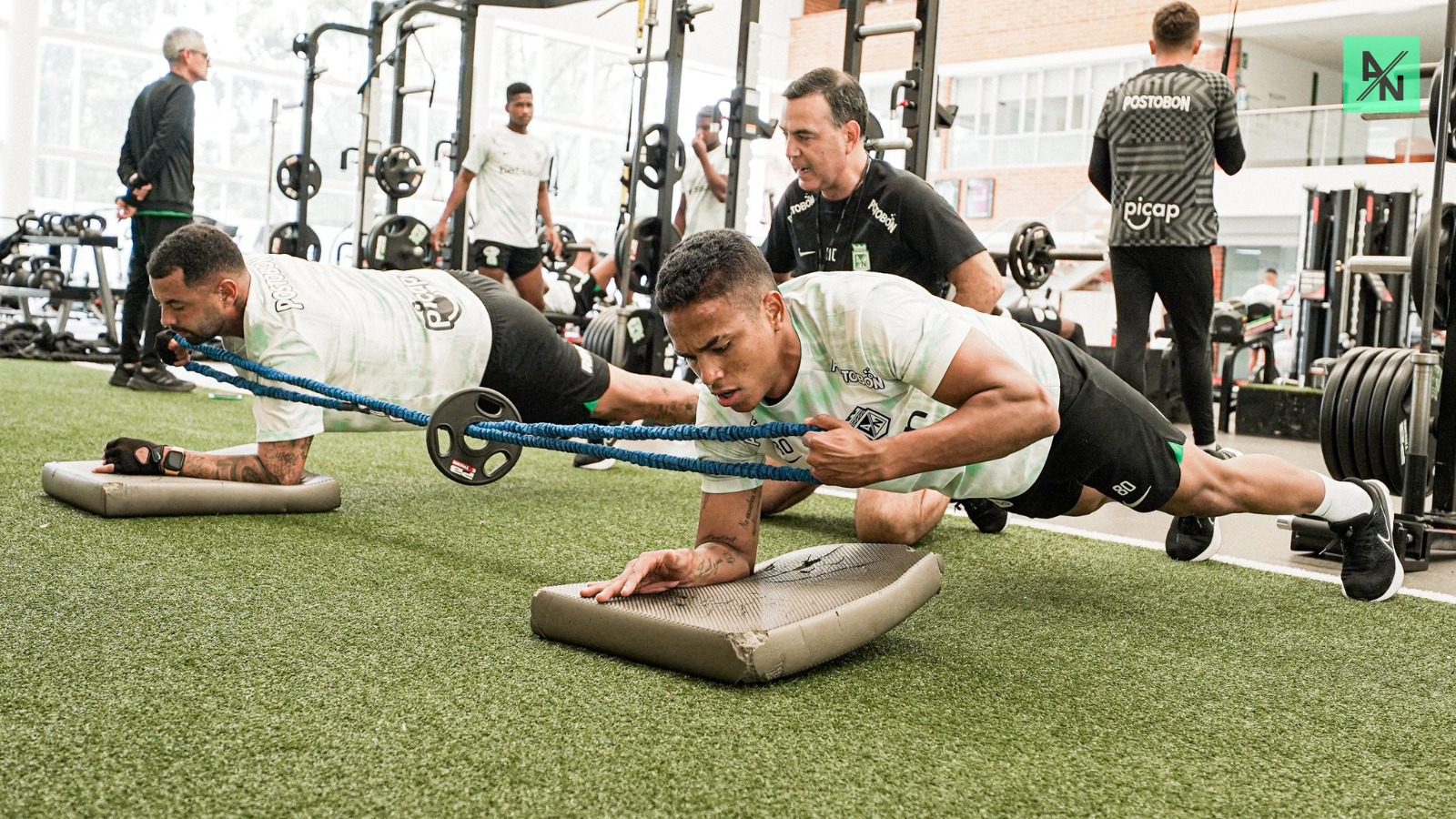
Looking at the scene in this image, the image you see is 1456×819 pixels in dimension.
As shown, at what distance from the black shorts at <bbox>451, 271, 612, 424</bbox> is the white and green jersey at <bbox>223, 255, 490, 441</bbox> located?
37mm

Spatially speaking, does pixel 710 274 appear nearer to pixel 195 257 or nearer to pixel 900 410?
pixel 900 410

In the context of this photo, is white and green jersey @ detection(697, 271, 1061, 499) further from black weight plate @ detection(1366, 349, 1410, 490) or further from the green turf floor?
black weight plate @ detection(1366, 349, 1410, 490)

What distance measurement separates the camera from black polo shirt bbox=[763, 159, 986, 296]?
2.83 m

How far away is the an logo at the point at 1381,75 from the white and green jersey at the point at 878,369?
1318 millimetres

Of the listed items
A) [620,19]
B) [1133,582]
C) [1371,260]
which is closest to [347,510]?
[1133,582]

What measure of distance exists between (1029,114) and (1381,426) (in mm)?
14005

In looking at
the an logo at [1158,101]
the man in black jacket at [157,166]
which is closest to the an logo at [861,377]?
the an logo at [1158,101]

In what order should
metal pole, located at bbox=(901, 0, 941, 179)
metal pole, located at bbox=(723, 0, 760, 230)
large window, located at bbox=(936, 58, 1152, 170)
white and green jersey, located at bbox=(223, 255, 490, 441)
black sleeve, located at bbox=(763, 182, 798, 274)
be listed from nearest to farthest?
white and green jersey, located at bbox=(223, 255, 490, 441), black sleeve, located at bbox=(763, 182, 798, 274), metal pole, located at bbox=(901, 0, 941, 179), metal pole, located at bbox=(723, 0, 760, 230), large window, located at bbox=(936, 58, 1152, 170)

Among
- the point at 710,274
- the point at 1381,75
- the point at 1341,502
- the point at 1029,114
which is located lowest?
the point at 1341,502

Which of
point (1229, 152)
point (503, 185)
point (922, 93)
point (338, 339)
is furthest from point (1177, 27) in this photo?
point (503, 185)

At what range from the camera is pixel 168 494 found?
257 cm

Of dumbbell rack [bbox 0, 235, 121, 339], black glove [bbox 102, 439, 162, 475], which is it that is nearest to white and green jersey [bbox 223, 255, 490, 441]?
black glove [bbox 102, 439, 162, 475]

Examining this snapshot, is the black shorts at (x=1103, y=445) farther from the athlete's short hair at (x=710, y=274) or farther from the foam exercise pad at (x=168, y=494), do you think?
the foam exercise pad at (x=168, y=494)

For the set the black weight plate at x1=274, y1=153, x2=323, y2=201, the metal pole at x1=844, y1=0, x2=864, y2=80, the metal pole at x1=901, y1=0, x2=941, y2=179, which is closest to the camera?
the metal pole at x1=901, y1=0, x2=941, y2=179
